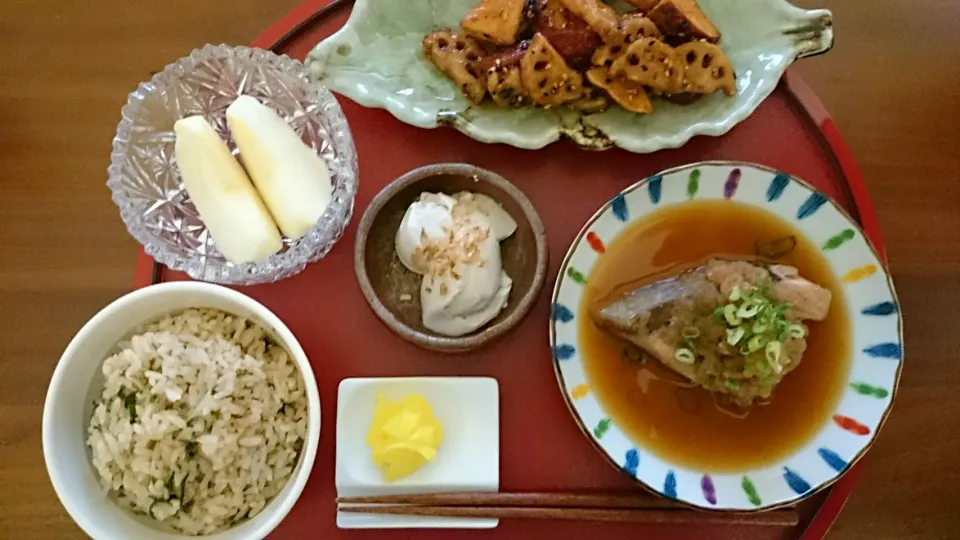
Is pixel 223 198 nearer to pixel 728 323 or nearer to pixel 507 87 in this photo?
pixel 507 87

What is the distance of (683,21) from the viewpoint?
1.33 meters

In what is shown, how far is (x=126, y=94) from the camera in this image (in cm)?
157

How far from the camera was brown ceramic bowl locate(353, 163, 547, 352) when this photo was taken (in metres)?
1.20

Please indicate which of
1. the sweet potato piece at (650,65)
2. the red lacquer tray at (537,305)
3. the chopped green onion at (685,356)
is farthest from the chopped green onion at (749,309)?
the sweet potato piece at (650,65)

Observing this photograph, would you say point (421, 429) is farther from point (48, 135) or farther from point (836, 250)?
point (48, 135)

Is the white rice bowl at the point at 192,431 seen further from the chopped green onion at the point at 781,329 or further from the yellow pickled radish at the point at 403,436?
the chopped green onion at the point at 781,329

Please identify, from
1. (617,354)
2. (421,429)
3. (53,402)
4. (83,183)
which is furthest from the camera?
(83,183)

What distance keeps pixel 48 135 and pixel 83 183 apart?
0.14m

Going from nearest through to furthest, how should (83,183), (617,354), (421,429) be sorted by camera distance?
(421,429), (617,354), (83,183)

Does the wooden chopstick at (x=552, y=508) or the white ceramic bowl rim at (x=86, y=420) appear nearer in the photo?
the white ceramic bowl rim at (x=86, y=420)

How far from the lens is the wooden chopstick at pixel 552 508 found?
47.4 inches

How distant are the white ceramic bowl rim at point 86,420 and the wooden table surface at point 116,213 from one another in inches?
14.8

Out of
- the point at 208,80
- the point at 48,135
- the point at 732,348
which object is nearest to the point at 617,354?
the point at 732,348

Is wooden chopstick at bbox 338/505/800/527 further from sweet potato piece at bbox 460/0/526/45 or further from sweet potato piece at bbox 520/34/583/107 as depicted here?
sweet potato piece at bbox 460/0/526/45
